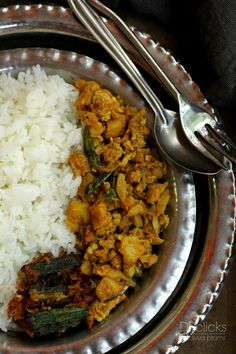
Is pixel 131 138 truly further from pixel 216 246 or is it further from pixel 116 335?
pixel 116 335

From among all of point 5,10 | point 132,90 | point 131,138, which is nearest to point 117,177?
point 131,138

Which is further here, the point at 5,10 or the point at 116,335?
the point at 5,10

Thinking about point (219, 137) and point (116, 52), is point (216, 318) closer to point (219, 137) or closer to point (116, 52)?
point (219, 137)

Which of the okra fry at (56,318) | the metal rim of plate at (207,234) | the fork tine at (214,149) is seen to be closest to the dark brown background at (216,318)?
the metal rim of plate at (207,234)

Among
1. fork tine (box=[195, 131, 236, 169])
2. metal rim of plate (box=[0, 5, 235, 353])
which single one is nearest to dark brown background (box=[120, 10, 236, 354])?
metal rim of plate (box=[0, 5, 235, 353])

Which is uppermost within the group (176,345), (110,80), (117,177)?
(110,80)

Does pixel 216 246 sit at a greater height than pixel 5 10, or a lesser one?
lesser

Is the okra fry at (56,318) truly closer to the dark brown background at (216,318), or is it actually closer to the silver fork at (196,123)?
the dark brown background at (216,318)
